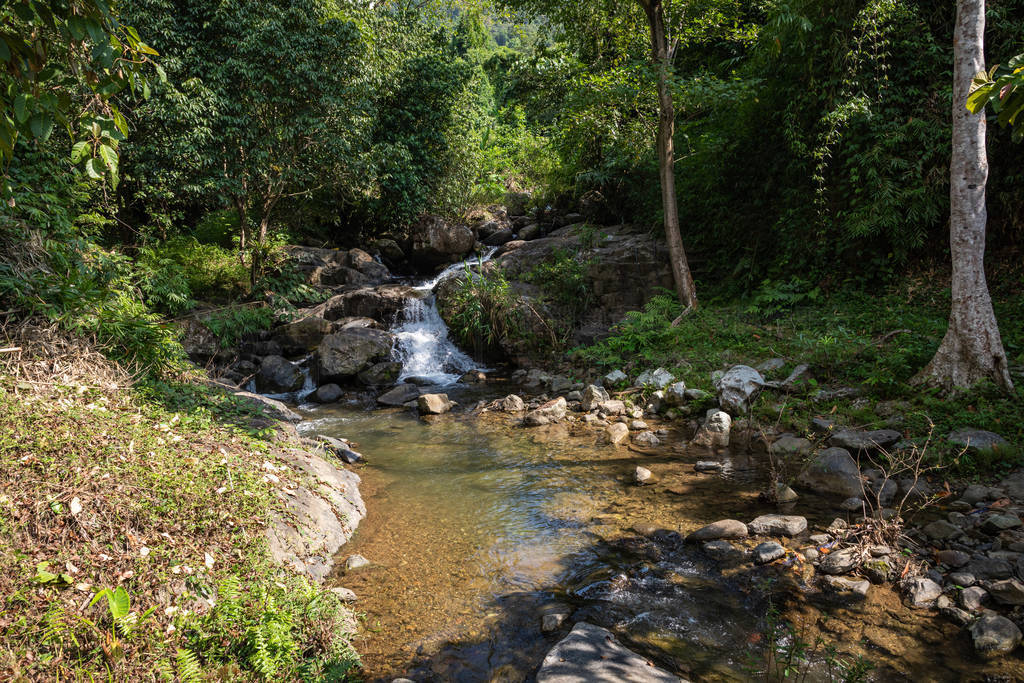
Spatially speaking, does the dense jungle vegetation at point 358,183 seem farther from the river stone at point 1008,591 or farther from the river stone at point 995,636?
the river stone at point 995,636

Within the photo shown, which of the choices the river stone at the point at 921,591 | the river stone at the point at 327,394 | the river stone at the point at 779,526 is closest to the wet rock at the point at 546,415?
the river stone at the point at 779,526

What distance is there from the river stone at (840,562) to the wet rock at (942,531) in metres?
0.78

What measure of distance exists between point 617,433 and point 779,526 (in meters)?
2.97

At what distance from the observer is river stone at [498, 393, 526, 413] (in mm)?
9127

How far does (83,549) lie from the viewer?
288cm

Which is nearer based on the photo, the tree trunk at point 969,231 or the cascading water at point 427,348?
the tree trunk at point 969,231

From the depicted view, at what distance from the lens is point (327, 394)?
414 inches

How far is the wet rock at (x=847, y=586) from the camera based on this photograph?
3617 millimetres

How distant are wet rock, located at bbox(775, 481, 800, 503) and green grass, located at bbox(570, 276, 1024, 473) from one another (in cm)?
129

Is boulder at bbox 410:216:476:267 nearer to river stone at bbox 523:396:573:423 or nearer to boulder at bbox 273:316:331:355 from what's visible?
boulder at bbox 273:316:331:355

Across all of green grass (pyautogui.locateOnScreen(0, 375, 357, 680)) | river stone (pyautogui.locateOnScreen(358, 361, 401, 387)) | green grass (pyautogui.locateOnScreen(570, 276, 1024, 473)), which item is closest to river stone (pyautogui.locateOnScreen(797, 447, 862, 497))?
green grass (pyautogui.locateOnScreen(570, 276, 1024, 473))

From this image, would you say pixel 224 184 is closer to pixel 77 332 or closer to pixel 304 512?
pixel 77 332

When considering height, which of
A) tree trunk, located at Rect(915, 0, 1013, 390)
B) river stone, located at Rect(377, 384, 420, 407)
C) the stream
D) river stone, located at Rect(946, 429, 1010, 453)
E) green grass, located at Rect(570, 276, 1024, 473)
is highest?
tree trunk, located at Rect(915, 0, 1013, 390)

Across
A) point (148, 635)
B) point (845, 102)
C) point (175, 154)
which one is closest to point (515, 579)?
point (148, 635)
